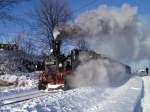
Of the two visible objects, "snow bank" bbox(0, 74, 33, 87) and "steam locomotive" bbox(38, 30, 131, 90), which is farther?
"snow bank" bbox(0, 74, 33, 87)

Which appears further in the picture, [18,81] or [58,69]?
[18,81]

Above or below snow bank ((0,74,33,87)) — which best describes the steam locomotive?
above

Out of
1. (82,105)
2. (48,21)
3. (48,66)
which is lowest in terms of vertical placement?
(82,105)

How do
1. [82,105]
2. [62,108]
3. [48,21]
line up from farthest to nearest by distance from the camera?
1. [48,21]
2. [82,105]
3. [62,108]

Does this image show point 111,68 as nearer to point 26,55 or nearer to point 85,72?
point 85,72

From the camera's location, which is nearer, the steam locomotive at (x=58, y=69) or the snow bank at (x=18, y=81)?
the steam locomotive at (x=58, y=69)

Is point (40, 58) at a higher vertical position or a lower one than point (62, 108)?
higher

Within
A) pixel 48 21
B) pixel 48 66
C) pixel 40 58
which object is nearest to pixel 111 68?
pixel 48 66

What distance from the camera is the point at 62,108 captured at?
1402cm

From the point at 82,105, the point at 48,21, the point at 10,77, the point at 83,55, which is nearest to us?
the point at 82,105

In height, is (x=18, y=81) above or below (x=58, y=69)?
below

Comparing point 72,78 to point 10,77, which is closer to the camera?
point 72,78

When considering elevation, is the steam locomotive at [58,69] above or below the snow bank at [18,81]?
above

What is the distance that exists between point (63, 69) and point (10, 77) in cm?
1162
